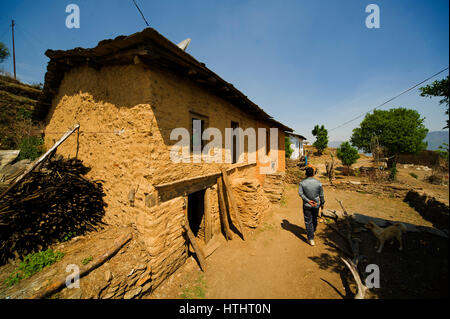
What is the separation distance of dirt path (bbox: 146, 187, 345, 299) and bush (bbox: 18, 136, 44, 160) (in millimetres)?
7183

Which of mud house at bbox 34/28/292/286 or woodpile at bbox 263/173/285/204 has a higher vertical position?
mud house at bbox 34/28/292/286

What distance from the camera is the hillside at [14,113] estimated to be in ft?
24.6

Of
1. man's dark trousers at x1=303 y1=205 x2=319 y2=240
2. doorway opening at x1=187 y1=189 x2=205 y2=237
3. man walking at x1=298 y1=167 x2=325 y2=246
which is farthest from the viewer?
doorway opening at x1=187 y1=189 x2=205 y2=237

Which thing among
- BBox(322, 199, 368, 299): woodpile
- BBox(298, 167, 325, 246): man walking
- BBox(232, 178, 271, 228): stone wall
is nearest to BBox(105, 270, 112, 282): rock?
BBox(232, 178, 271, 228): stone wall

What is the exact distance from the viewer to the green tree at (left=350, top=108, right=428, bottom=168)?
17.7 metres

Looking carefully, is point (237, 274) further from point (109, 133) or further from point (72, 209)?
point (109, 133)

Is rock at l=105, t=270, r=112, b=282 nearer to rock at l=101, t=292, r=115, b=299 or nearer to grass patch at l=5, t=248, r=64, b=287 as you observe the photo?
rock at l=101, t=292, r=115, b=299

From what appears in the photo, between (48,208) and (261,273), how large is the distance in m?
5.46

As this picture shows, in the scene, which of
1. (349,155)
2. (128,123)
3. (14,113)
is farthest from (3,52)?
(349,155)

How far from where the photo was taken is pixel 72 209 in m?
3.84

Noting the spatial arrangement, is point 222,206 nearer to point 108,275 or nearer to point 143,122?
point 108,275

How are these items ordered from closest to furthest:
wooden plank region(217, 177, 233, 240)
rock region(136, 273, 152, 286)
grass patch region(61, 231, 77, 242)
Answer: rock region(136, 273, 152, 286) < grass patch region(61, 231, 77, 242) < wooden plank region(217, 177, 233, 240)
